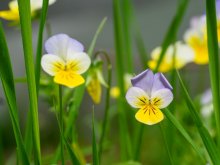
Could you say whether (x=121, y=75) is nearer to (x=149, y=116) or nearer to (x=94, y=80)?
(x=94, y=80)

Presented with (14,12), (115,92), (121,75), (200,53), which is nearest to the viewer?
(14,12)

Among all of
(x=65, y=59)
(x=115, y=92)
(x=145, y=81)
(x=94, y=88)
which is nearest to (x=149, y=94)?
(x=145, y=81)

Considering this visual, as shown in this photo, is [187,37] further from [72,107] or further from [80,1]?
[80,1]

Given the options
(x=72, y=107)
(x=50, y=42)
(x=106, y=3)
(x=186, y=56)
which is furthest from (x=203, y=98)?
(x=106, y=3)

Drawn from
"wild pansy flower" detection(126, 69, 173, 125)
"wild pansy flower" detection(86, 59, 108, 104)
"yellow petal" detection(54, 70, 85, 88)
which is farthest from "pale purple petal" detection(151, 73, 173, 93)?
"wild pansy flower" detection(86, 59, 108, 104)

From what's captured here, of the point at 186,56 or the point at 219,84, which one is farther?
the point at 186,56

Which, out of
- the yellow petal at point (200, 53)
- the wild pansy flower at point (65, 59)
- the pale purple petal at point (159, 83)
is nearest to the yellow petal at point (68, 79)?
the wild pansy flower at point (65, 59)
